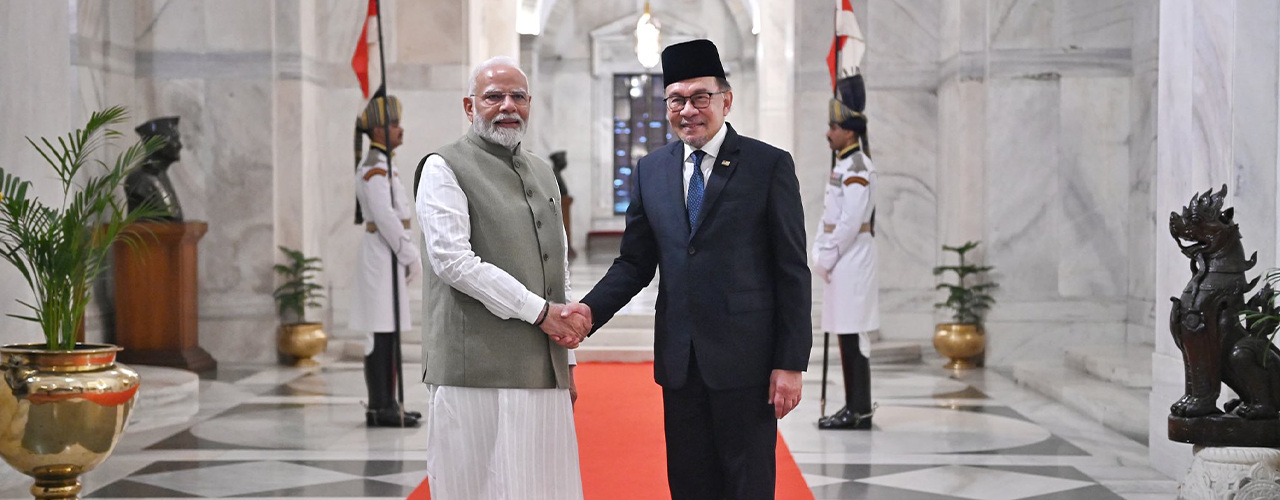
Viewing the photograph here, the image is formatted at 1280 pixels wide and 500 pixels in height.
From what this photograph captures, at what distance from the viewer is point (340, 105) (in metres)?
12.4

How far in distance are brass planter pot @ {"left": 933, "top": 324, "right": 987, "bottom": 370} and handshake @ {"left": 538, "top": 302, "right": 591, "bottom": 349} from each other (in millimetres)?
7544

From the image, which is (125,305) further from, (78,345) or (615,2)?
(615,2)

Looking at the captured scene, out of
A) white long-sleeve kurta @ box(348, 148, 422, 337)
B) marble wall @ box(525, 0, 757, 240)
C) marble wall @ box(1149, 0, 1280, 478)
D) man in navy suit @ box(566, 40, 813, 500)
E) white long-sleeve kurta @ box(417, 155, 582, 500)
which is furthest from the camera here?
marble wall @ box(525, 0, 757, 240)

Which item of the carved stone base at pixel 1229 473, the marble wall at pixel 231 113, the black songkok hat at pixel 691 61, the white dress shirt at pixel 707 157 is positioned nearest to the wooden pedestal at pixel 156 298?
the marble wall at pixel 231 113

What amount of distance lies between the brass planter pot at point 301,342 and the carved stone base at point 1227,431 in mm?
7759

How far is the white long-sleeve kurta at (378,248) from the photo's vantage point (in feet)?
23.9

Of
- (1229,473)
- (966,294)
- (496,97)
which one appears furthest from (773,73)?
(496,97)

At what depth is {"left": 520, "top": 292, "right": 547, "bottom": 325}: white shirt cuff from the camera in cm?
354

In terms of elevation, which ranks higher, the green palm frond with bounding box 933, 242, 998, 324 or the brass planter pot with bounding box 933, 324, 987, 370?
the green palm frond with bounding box 933, 242, 998, 324

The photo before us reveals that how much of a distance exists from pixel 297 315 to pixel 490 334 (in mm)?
7962

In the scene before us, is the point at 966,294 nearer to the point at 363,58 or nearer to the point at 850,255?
the point at 850,255

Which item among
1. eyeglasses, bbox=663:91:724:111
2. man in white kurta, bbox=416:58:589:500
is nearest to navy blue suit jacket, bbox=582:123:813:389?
eyeglasses, bbox=663:91:724:111

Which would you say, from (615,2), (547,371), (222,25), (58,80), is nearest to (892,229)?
(222,25)

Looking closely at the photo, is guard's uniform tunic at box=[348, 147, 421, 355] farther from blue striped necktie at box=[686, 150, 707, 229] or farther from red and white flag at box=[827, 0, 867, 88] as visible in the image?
blue striped necktie at box=[686, 150, 707, 229]
